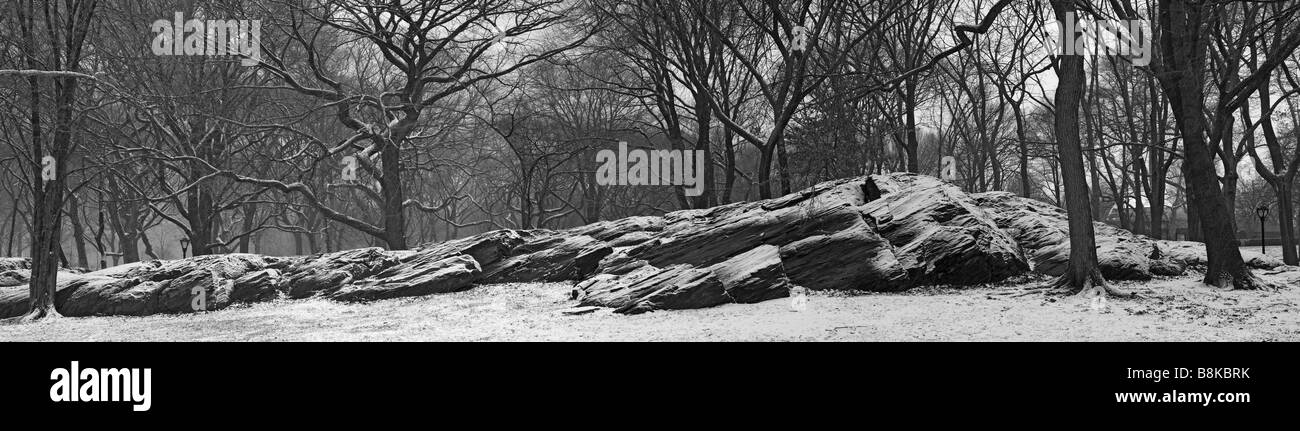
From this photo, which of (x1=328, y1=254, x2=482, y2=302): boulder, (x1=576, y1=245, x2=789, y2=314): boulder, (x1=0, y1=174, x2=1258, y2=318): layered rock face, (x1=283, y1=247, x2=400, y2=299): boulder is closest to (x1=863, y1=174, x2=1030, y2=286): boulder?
(x1=0, y1=174, x2=1258, y2=318): layered rock face

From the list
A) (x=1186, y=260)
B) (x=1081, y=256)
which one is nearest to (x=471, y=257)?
(x=1081, y=256)

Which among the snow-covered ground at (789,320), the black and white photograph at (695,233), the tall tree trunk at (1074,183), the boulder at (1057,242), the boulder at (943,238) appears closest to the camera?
the snow-covered ground at (789,320)

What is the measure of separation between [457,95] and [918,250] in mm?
19332

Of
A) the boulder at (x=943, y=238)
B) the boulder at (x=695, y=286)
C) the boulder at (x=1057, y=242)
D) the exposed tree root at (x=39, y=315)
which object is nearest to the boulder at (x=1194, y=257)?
the boulder at (x=1057, y=242)

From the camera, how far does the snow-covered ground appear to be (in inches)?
343

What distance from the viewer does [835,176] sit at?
19422mm

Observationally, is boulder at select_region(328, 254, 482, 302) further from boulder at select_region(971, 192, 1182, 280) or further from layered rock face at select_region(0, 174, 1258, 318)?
boulder at select_region(971, 192, 1182, 280)

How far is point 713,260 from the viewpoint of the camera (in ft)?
43.6

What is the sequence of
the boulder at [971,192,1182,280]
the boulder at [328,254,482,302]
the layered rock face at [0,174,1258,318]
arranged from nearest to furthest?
the layered rock face at [0,174,1258,318] → the boulder at [971,192,1182,280] → the boulder at [328,254,482,302]

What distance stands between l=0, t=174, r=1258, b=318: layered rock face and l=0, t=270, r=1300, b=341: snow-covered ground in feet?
1.53

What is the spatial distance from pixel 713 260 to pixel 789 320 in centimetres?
350

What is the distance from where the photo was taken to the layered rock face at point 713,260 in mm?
12219

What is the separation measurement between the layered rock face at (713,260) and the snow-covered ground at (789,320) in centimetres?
46

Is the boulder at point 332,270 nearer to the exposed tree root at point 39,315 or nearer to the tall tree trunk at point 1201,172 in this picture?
the exposed tree root at point 39,315
